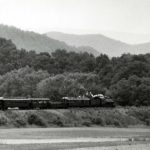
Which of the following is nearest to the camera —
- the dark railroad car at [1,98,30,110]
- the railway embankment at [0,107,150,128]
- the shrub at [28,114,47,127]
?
the railway embankment at [0,107,150,128]

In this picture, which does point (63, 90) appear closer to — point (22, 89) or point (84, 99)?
point (22, 89)

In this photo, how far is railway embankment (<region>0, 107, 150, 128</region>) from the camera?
85.2 meters

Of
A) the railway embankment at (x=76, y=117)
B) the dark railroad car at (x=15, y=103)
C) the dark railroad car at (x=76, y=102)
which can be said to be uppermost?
the dark railroad car at (x=15, y=103)

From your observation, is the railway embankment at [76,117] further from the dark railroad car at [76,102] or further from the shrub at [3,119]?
the dark railroad car at [76,102]

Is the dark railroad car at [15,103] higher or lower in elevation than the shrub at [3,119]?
higher

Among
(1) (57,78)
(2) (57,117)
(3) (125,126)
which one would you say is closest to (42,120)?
(2) (57,117)

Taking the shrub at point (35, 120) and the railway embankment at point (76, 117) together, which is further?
the shrub at point (35, 120)

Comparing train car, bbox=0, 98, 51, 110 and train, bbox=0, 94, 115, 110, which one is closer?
train car, bbox=0, 98, 51, 110

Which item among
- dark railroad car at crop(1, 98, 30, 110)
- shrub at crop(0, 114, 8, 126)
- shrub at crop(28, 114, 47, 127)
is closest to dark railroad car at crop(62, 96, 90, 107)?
dark railroad car at crop(1, 98, 30, 110)

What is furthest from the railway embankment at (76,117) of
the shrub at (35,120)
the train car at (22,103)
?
the train car at (22,103)

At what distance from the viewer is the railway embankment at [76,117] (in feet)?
279

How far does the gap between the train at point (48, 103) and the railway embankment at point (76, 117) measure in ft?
16.5

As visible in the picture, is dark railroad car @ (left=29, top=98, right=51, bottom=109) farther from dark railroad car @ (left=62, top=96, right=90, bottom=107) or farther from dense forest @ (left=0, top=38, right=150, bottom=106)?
dense forest @ (left=0, top=38, right=150, bottom=106)

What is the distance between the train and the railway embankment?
504 cm
